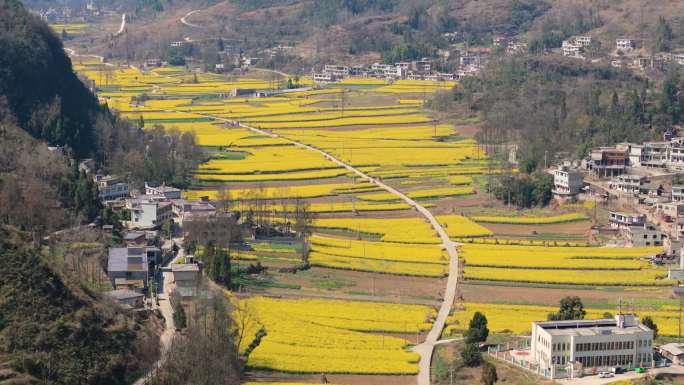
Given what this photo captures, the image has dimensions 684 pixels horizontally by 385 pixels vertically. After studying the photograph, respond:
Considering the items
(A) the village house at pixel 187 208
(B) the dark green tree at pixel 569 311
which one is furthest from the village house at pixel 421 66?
(B) the dark green tree at pixel 569 311

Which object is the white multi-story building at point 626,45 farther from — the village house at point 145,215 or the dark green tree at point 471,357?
the dark green tree at point 471,357

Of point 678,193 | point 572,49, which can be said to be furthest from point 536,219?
point 572,49

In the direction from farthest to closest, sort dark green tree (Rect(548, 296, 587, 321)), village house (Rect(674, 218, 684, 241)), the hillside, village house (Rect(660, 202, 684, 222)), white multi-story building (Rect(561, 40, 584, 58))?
the hillside < white multi-story building (Rect(561, 40, 584, 58)) < village house (Rect(660, 202, 684, 222)) < village house (Rect(674, 218, 684, 241)) < dark green tree (Rect(548, 296, 587, 321))

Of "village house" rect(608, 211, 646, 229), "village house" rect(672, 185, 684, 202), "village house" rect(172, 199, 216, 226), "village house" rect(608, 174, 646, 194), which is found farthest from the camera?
"village house" rect(608, 174, 646, 194)

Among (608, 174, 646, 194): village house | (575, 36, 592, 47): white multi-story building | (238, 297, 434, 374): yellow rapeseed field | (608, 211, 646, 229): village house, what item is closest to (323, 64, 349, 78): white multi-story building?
(575, 36, 592, 47): white multi-story building

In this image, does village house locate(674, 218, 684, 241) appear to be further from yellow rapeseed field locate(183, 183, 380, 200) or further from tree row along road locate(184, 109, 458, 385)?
yellow rapeseed field locate(183, 183, 380, 200)

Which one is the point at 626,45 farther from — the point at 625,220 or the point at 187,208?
the point at 187,208
